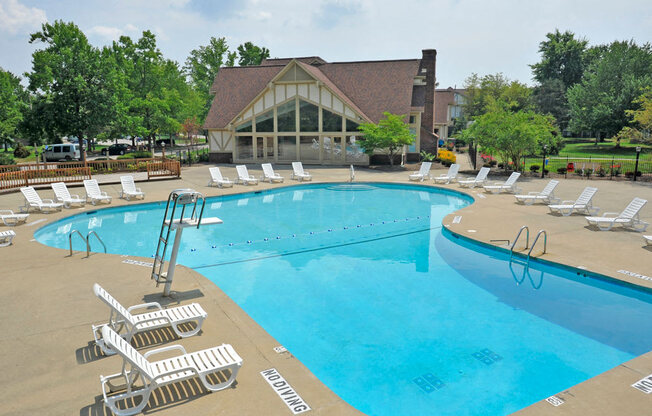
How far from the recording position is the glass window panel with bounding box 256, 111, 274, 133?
3384cm

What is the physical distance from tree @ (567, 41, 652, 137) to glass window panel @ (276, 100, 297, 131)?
32.3m

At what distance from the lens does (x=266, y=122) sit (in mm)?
34000

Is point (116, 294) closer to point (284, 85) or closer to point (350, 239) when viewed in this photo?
point (350, 239)

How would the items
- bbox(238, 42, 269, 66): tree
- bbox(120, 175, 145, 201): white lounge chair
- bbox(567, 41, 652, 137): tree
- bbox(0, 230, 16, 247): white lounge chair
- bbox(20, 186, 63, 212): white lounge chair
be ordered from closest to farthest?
bbox(0, 230, 16, 247): white lounge chair, bbox(20, 186, 63, 212): white lounge chair, bbox(120, 175, 145, 201): white lounge chair, bbox(567, 41, 652, 137): tree, bbox(238, 42, 269, 66): tree

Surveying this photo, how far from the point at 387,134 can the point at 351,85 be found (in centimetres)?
854

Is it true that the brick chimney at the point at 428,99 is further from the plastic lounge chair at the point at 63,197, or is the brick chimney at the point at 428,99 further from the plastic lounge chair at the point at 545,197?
the plastic lounge chair at the point at 63,197

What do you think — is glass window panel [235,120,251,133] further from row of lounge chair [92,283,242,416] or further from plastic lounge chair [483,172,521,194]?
row of lounge chair [92,283,242,416]

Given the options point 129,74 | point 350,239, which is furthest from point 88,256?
point 129,74

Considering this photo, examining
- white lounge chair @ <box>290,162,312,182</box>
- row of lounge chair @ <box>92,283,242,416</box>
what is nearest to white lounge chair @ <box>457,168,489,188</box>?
white lounge chair @ <box>290,162,312,182</box>

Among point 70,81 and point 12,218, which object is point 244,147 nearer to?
point 70,81

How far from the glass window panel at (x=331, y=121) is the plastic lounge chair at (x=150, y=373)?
28165 mm

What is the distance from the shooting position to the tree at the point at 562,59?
6556cm

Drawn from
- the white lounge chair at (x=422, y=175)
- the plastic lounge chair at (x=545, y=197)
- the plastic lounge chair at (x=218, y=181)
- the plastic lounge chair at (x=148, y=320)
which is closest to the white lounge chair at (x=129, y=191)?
the plastic lounge chair at (x=218, y=181)

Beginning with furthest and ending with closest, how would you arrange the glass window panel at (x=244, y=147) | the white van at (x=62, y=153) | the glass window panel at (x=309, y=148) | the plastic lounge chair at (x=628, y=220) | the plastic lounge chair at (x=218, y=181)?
the white van at (x=62, y=153), the glass window panel at (x=244, y=147), the glass window panel at (x=309, y=148), the plastic lounge chair at (x=218, y=181), the plastic lounge chair at (x=628, y=220)
